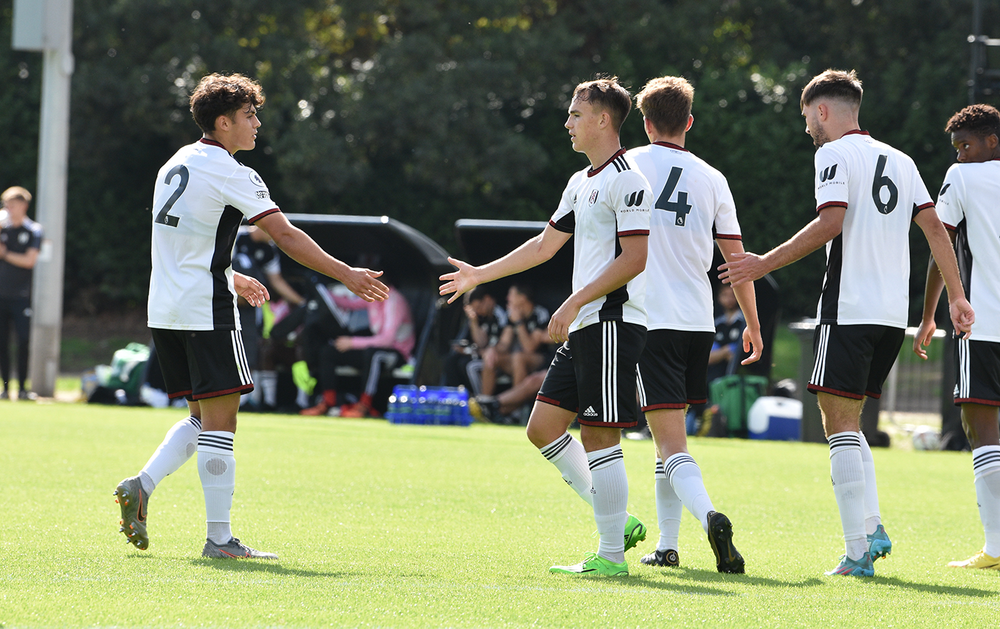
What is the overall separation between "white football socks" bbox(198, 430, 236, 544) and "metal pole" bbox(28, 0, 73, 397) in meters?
11.3

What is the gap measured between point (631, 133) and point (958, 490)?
769 inches

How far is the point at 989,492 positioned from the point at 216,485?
3536 millimetres

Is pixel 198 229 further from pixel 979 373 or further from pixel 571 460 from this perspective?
pixel 979 373

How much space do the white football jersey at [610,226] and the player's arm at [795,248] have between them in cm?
42

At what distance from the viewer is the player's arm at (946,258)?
5.05 meters

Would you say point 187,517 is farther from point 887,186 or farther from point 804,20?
point 804,20

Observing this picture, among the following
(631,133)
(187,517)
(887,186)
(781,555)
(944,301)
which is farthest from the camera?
(631,133)

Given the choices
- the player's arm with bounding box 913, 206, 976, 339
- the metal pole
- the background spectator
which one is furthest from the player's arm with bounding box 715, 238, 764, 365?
the metal pole

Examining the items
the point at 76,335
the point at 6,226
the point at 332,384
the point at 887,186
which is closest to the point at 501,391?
the point at 332,384

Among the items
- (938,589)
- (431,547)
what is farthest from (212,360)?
(938,589)

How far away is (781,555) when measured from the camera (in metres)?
5.47

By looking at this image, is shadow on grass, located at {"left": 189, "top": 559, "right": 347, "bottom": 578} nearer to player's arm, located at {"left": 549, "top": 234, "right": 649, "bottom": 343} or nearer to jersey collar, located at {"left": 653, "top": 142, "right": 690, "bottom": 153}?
player's arm, located at {"left": 549, "top": 234, "right": 649, "bottom": 343}

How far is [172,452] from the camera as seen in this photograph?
5.13 m

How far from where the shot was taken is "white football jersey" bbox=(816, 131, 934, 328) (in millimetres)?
4914
